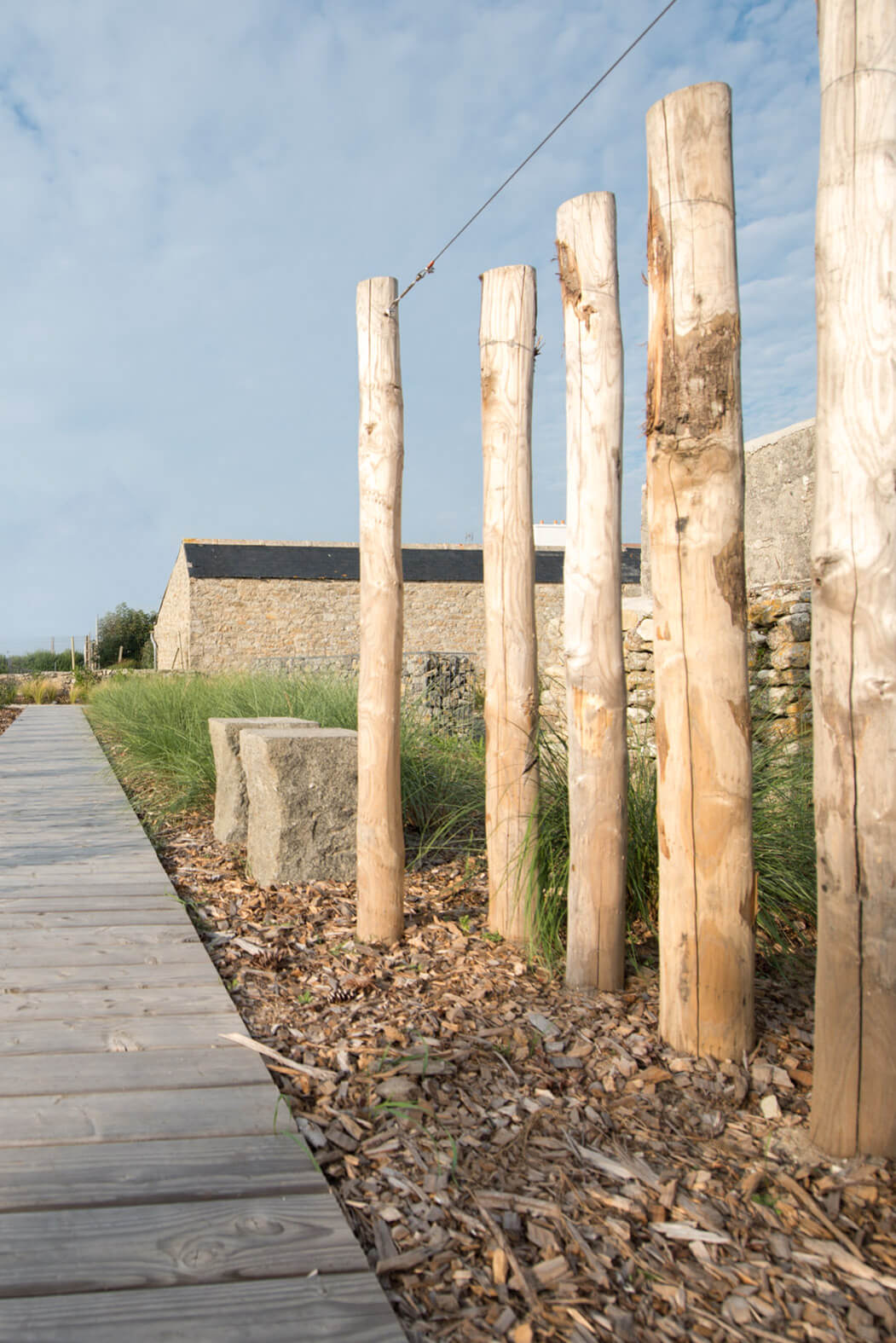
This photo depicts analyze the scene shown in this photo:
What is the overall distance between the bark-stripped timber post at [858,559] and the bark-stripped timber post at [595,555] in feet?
2.86

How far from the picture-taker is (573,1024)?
2.76m

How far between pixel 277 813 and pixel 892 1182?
2947 mm

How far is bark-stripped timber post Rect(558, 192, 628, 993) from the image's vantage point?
9.38ft

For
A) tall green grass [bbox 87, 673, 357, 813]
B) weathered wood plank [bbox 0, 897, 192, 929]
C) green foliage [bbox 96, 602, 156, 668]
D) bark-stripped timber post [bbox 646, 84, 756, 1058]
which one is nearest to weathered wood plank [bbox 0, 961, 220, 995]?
weathered wood plank [bbox 0, 897, 192, 929]

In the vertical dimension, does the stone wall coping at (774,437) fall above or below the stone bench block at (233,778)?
above

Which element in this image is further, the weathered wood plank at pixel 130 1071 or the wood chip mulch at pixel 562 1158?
the weathered wood plank at pixel 130 1071

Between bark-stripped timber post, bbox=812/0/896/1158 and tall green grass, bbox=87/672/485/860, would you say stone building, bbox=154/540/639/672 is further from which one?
bark-stripped timber post, bbox=812/0/896/1158

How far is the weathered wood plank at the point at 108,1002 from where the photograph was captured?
9.05 feet

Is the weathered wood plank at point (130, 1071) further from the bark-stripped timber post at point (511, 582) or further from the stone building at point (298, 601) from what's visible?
the stone building at point (298, 601)

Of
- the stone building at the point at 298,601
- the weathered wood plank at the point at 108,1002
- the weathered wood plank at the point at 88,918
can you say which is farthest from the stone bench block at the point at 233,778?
the stone building at the point at 298,601

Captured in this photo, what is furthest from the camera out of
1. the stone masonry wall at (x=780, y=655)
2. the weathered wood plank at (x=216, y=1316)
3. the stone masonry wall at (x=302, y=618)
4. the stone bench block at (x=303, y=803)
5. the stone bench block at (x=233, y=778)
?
the stone masonry wall at (x=302, y=618)

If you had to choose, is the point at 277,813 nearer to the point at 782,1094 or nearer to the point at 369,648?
the point at 369,648

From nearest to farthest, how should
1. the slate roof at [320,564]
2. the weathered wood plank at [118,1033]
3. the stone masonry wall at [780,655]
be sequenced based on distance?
the weathered wood plank at [118,1033], the stone masonry wall at [780,655], the slate roof at [320,564]

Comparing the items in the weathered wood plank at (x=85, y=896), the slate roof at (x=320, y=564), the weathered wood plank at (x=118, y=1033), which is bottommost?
the weathered wood plank at (x=118, y=1033)
